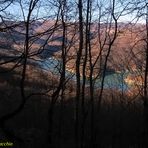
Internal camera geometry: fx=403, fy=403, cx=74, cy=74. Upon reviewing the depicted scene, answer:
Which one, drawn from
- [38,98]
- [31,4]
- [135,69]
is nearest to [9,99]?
[38,98]

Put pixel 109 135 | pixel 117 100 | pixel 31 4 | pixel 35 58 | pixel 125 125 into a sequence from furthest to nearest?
pixel 117 100, pixel 125 125, pixel 109 135, pixel 31 4, pixel 35 58

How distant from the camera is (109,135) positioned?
113 feet

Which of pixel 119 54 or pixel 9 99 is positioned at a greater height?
pixel 119 54

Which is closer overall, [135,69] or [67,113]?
[135,69]

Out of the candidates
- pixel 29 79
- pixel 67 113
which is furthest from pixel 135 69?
pixel 29 79

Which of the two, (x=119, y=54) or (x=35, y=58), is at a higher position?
(x=119, y=54)

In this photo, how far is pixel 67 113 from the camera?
38719mm

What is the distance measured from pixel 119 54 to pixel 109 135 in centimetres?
1068

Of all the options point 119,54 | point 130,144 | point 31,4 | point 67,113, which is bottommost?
point 130,144

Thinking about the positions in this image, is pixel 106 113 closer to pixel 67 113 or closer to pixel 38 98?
pixel 67 113

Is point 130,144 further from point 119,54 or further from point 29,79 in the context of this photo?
point 29,79

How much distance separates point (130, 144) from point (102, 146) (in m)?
4.01

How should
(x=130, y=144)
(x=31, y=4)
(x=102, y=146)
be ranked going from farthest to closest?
(x=130, y=144)
(x=102, y=146)
(x=31, y=4)

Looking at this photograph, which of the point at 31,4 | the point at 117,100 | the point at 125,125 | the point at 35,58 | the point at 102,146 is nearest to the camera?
the point at 35,58
